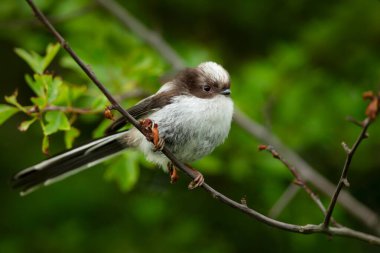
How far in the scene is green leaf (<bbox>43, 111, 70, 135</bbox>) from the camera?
3492 mm

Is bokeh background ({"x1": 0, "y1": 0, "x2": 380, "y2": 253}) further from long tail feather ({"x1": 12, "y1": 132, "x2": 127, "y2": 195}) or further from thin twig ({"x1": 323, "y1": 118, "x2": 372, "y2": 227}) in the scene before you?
thin twig ({"x1": 323, "y1": 118, "x2": 372, "y2": 227})

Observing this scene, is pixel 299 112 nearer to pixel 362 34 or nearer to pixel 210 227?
pixel 362 34

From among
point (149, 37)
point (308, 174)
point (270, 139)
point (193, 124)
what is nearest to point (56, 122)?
point (193, 124)

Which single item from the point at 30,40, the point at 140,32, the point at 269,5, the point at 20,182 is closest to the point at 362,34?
the point at 269,5

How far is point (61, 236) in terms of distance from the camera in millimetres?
5754

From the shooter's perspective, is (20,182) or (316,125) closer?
(20,182)

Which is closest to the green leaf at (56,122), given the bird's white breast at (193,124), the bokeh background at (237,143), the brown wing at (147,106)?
the brown wing at (147,106)

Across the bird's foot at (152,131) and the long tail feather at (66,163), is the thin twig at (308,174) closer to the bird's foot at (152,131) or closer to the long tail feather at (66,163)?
the long tail feather at (66,163)

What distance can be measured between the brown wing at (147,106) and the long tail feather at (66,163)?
17 cm

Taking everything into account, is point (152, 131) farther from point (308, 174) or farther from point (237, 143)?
point (237, 143)

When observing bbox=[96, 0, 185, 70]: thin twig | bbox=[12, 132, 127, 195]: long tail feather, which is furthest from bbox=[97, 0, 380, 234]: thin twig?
bbox=[12, 132, 127, 195]: long tail feather

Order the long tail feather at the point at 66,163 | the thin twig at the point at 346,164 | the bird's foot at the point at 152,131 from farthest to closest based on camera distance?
the long tail feather at the point at 66,163
the bird's foot at the point at 152,131
the thin twig at the point at 346,164

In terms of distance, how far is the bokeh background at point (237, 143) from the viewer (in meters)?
5.61

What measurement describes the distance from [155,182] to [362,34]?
8.37 ft
